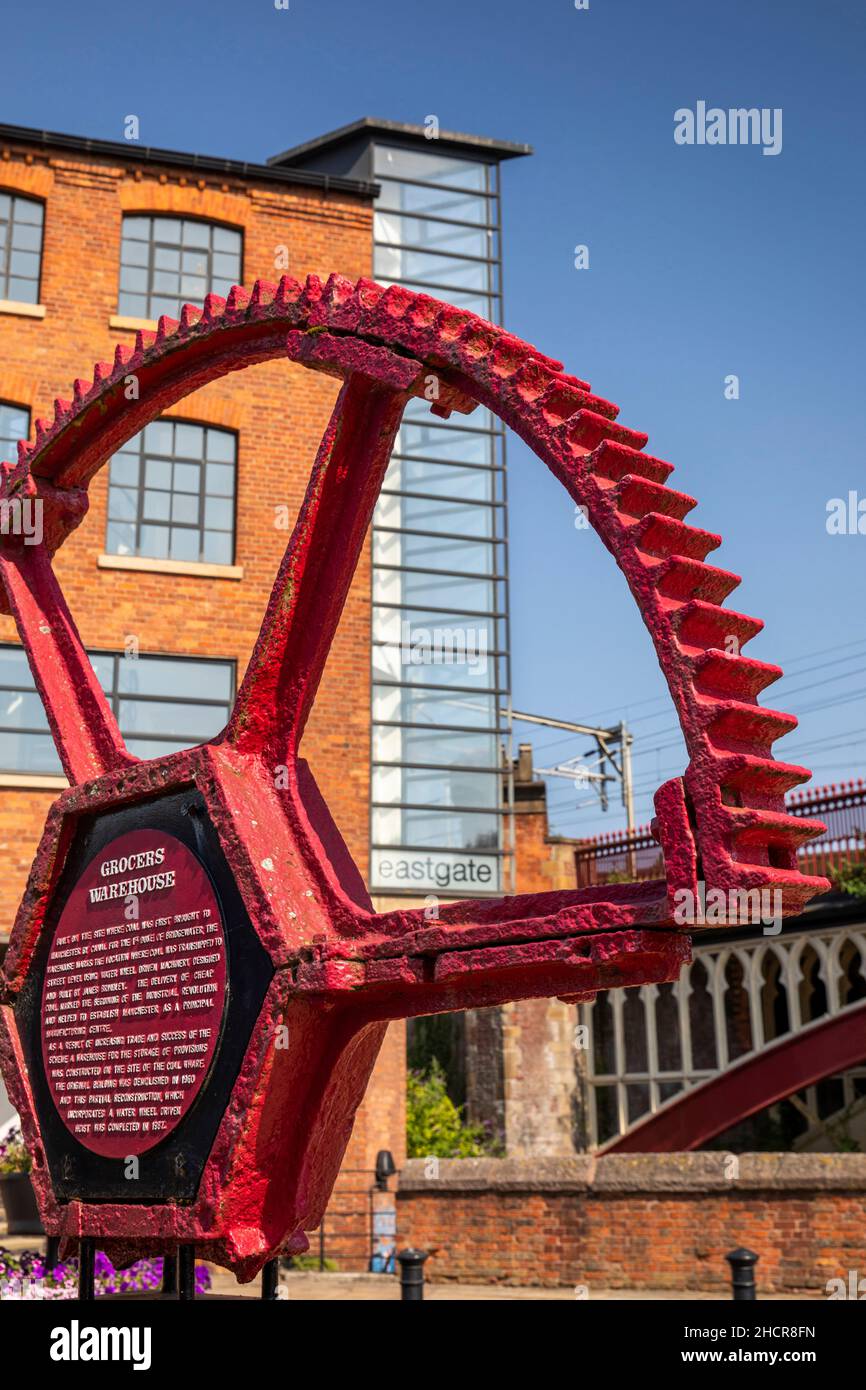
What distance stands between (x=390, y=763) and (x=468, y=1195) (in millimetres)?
5627

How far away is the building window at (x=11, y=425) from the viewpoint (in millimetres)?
16047

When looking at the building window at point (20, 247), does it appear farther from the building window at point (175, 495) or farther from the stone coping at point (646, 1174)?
the stone coping at point (646, 1174)

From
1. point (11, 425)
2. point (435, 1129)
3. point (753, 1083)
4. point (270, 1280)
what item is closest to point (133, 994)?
point (270, 1280)

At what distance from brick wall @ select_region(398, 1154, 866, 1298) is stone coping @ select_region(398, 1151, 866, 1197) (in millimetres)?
11

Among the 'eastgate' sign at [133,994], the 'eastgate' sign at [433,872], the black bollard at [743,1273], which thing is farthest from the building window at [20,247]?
the black bollard at [743,1273]

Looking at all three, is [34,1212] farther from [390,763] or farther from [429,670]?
[429,670]

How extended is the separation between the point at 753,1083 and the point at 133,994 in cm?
1755

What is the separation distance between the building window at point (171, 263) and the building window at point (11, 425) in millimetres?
1922

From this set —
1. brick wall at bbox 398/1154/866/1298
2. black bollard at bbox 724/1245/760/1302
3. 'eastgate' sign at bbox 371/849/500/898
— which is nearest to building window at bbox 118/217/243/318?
'eastgate' sign at bbox 371/849/500/898

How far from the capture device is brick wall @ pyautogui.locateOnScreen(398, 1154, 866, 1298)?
38.2ft

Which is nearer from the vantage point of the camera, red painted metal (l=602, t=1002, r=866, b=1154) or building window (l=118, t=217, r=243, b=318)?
building window (l=118, t=217, r=243, b=318)

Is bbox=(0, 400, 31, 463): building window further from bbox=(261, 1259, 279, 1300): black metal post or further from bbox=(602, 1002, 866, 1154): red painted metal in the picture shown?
bbox=(261, 1259, 279, 1300): black metal post

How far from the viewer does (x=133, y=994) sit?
4.99 metres

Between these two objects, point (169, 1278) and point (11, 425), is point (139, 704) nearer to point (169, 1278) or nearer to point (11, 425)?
point (11, 425)
